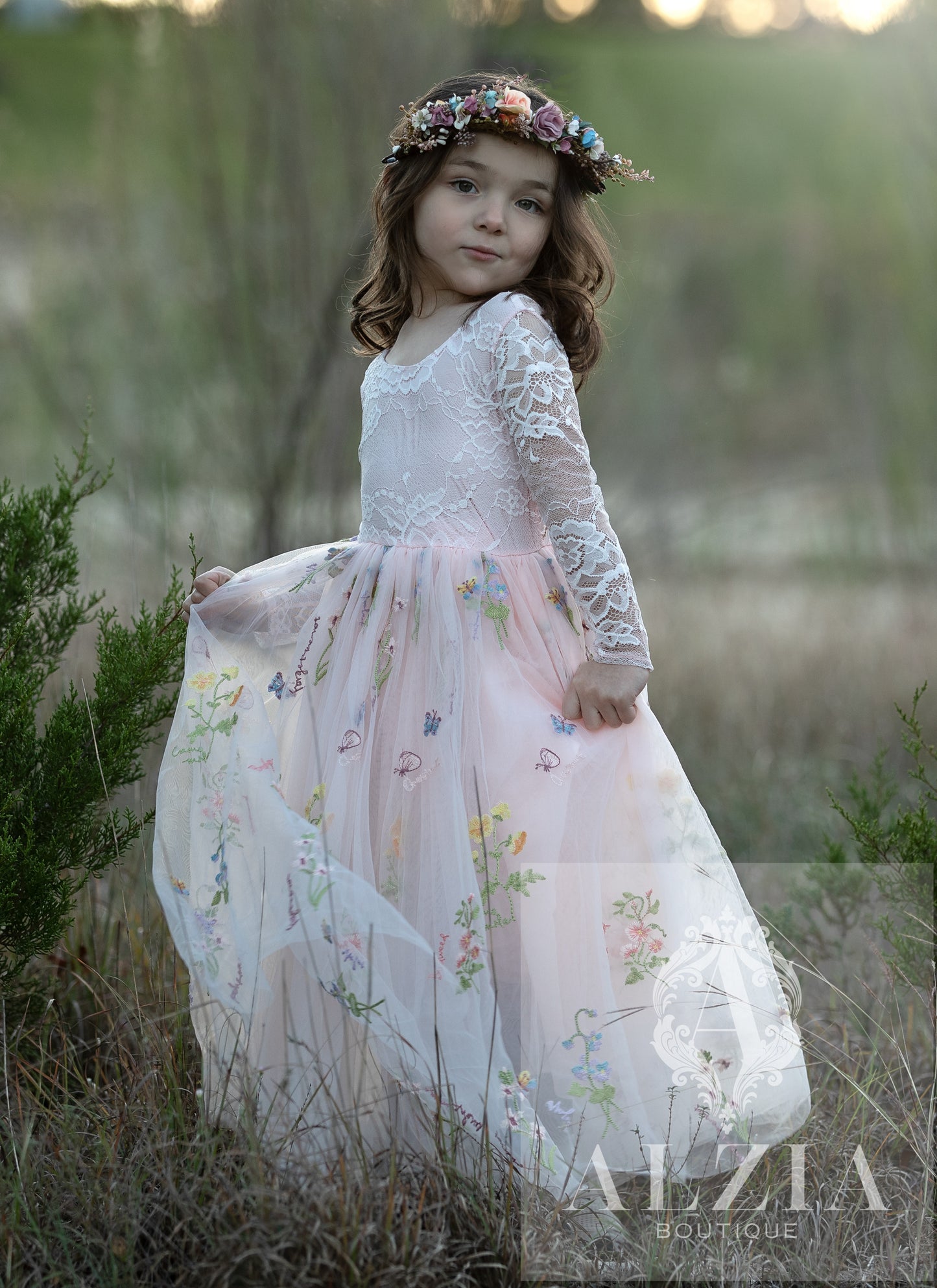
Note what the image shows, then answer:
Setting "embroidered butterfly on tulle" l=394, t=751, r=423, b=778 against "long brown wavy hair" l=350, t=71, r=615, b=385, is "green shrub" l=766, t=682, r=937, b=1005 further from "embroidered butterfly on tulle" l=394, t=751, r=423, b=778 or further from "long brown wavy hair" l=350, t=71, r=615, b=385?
"long brown wavy hair" l=350, t=71, r=615, b=385

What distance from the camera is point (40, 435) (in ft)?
23.3

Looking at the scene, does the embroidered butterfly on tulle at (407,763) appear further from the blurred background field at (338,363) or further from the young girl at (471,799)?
the blurred background field at (338,363)

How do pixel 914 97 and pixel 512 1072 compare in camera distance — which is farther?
pixel 914 97

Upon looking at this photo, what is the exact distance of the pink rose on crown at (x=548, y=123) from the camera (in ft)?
6.08

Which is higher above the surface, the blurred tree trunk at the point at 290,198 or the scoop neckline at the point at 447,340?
the blurred tree trunk at the point at 290,198

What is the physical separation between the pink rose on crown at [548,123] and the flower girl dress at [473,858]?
269 mm

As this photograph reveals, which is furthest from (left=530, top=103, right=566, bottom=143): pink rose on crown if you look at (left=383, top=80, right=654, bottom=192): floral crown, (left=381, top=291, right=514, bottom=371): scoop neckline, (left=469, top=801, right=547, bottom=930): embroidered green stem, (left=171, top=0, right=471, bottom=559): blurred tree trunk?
(left=171, top=0, right=471, bottom=559): blurred tree trunk

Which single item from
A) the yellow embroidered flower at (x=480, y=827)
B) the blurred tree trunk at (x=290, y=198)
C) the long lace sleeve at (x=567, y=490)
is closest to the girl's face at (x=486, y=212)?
the long lace sleeve at (x=567, y=490)

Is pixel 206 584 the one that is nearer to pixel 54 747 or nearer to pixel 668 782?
pixel 54 747

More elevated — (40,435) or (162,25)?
(162,25)

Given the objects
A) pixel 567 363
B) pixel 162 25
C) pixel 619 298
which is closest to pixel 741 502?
pixel 619 298

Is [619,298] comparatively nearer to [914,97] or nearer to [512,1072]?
[914,97]

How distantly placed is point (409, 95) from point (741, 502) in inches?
226

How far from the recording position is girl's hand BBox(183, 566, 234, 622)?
2.00 metres
